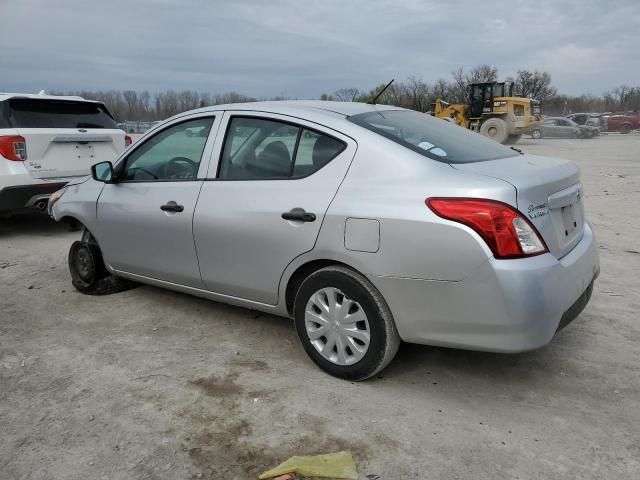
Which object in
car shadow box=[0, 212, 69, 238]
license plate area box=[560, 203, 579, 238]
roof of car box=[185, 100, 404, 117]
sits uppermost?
roof of car box=[185, 100, 404, 117]

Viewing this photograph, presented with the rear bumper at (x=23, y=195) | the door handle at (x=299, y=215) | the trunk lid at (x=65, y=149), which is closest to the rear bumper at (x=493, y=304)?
the door handle at (x=299, y=215)

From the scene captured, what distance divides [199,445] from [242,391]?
543 millimetres

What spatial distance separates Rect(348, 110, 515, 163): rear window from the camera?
3.13 metres

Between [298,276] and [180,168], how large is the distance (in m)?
1.28

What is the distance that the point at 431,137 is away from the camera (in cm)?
339

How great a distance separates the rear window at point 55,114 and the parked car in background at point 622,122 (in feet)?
137

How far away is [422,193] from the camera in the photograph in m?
2.79

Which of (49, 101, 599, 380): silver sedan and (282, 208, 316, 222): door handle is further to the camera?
(282, 208, 316, 222): door handle

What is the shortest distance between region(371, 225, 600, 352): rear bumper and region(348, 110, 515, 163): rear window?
72 cm

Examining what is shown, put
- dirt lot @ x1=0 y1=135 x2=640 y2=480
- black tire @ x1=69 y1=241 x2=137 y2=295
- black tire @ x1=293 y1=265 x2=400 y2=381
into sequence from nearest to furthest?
dirt lot @ x1=0 y1=135 x2=640 y2=480, black tire @ x1=293 y1=265 x2=400 y2=381, black tire @ x1=69 y1=241 x2=137 y2=295

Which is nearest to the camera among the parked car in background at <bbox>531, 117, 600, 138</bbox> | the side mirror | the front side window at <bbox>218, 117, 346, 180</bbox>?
the front side window at <bbox>218, 117, 346, 180</bbox>

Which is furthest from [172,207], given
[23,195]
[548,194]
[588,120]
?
[588,120]

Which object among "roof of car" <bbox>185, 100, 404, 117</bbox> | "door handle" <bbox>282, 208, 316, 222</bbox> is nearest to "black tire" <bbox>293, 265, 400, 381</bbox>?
"door handle" <bbox>282, 208, 316, 222</bbox>

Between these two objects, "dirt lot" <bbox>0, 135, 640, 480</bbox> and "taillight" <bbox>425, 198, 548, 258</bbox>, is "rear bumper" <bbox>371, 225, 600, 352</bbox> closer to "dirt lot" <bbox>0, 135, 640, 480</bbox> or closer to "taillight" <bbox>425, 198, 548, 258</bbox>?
"taillight" <bbox>425, 198, 548, 258</bbox>
